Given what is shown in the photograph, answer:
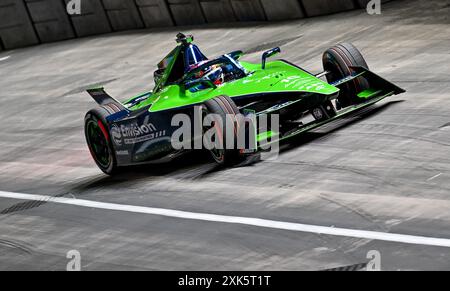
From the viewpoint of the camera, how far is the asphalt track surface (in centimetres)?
921

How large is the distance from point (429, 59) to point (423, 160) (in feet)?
20.0

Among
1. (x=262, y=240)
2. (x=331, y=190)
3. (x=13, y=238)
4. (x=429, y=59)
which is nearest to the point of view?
(x=262, y=240)

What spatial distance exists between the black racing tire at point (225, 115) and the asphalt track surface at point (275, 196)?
0.63 feet

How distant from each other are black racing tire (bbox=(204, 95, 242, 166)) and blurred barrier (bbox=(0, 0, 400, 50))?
11.6 m

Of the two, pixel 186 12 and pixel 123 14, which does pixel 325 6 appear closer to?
pixel 186 12

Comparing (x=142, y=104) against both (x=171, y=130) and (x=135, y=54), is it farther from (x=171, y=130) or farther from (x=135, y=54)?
(x=135, y=54)

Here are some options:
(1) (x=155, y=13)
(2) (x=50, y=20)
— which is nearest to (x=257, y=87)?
(1) (x=155, y=13)

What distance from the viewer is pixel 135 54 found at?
2669 cm

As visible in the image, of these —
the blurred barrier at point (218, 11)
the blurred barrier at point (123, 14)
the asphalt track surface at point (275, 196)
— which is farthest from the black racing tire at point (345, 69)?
the blurred barrier at point (123, 14)

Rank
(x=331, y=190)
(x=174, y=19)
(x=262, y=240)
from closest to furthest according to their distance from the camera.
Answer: (x=262, y=240) < (x=331, y=190) < (x=174, y=19)

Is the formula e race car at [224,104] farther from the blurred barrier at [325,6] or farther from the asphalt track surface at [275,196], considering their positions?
the blurred barrier at [325,6]

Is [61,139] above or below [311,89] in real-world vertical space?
below

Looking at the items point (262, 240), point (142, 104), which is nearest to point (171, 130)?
point (142, 104)

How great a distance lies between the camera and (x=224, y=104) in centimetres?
1216
